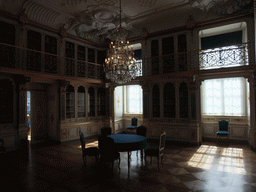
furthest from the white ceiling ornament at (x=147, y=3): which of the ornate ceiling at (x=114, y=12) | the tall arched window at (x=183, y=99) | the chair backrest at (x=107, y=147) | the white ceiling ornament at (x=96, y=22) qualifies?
the chair backrest at (x=107, y=147)

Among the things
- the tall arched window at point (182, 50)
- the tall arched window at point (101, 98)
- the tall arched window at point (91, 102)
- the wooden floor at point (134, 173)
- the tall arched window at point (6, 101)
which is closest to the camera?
the wooden floor at point (134, 173)

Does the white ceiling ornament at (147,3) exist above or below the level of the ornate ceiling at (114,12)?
above

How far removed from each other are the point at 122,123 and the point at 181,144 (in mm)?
4208

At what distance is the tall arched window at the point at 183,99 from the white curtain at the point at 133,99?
3172mm

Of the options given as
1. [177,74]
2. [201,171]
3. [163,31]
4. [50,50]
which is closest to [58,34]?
[50,50]

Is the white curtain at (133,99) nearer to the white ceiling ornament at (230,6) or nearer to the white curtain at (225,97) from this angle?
the white curtain at (225,97)

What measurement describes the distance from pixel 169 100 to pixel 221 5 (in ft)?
13.8

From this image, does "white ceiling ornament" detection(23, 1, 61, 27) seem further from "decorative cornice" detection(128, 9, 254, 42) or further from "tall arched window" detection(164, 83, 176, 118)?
"tall arched window" detection(164, 83, 176, 118)

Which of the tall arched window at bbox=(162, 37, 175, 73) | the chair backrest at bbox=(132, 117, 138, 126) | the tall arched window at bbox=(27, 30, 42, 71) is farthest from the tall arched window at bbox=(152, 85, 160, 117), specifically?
the tall arched window at bbox=(27, 30, 42, 71)

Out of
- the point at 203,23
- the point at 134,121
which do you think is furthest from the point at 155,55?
the point at 134,121

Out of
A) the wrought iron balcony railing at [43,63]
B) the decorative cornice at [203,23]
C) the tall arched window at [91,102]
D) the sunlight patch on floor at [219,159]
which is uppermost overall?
the decorative cornice at [203,23]

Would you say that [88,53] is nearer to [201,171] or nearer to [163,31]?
[163,31]

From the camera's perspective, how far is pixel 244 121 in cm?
816

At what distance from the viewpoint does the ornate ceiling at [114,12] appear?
6.85 meters
